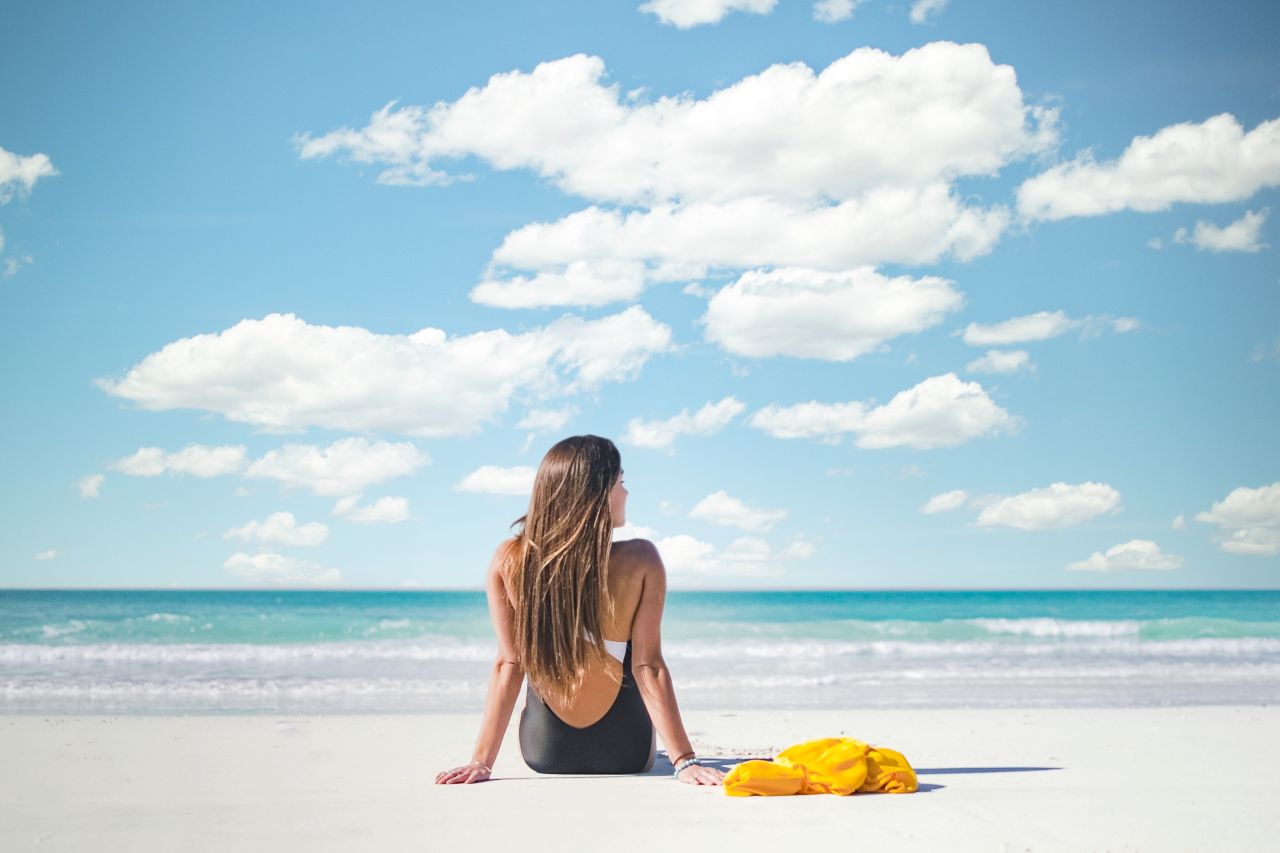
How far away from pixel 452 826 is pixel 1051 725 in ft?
16.3

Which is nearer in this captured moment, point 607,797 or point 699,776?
point 607,797

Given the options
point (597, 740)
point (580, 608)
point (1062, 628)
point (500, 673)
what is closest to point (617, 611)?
point (580, 608)

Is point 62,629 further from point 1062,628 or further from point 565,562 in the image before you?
point 565,562

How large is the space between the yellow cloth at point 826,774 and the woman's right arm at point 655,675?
0.18 m

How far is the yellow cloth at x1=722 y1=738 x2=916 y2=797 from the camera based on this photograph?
4262mm

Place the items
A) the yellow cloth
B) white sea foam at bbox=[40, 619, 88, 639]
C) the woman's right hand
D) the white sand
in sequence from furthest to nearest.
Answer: white sea foam at bbox=[40, 619, 88, 639] → the woman's right hand → the yellow cloth → the white sand

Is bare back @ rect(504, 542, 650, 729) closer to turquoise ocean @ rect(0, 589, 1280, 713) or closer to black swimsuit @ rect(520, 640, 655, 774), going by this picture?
black swimsuit @ rect(520, 640, 655, 774)

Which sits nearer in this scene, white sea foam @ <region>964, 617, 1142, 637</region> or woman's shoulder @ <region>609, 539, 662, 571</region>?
woman's shoulder @ <region>609, 539, 662, 571</region>

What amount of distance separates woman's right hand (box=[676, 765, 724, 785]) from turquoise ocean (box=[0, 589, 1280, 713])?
5.31 metres

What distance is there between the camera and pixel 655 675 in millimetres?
4398

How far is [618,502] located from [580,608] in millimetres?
461

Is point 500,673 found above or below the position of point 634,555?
below

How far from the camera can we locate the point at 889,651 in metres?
17.6

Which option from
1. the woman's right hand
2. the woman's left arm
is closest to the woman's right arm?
the woman's right hand
